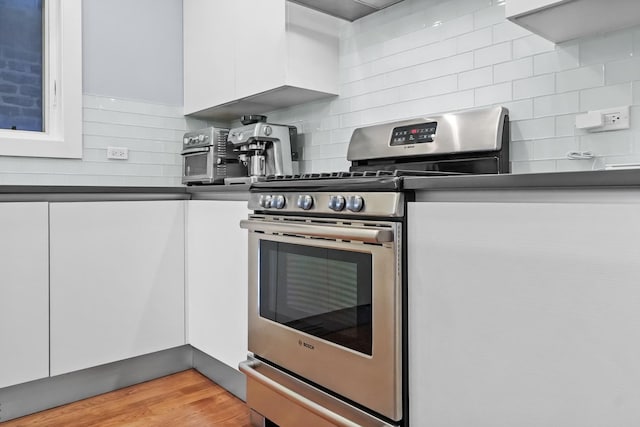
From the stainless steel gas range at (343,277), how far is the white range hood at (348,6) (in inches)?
22.9

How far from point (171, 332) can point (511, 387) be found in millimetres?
1763

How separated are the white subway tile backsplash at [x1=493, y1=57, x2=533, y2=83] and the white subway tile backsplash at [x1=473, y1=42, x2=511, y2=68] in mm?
24

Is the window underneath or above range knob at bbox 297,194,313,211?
above

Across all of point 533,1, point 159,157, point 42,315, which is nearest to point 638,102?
point 533,1

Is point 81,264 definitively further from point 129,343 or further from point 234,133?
point 234,133

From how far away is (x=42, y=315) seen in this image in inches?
80.4

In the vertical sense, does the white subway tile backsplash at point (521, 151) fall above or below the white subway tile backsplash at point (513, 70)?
below

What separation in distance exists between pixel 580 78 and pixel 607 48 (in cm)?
11

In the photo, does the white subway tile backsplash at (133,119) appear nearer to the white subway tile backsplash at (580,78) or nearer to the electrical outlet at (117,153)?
the electrical outlet at (117,153)

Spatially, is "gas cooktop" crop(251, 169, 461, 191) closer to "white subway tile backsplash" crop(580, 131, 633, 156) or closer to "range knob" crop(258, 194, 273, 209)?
"range knob" crop(258, 194, 273, 209)

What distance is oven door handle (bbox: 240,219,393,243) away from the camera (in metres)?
1.36

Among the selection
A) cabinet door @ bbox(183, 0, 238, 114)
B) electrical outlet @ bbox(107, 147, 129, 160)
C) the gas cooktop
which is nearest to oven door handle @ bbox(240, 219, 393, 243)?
the gas cooktop

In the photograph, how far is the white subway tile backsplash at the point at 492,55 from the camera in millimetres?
1825

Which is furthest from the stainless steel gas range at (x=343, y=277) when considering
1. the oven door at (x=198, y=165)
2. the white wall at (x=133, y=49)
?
the white wall at (x=133, y=49)
